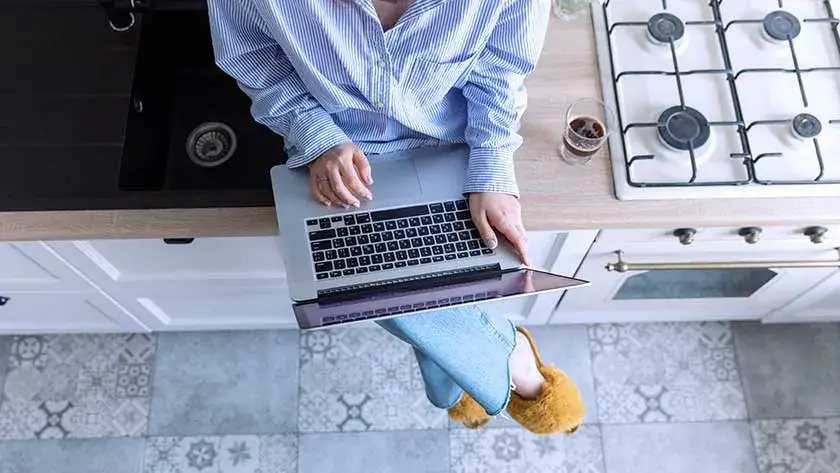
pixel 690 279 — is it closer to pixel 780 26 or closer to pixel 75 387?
pixel 780 26

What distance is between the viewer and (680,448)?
167 centimetres

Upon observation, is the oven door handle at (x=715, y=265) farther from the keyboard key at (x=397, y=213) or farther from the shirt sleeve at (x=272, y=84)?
the shirt sleeve at (x=272, y=84)

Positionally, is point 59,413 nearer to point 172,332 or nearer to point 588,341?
point 172,332

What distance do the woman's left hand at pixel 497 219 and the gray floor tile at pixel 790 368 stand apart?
3.37 feet

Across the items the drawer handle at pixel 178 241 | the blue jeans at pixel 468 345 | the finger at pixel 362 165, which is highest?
the finger at pixel 362 165

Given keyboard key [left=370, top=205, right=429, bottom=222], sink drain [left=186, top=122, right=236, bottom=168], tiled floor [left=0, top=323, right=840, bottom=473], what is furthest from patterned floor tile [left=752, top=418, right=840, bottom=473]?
sink drain [left=186, top=122, right=236, bottom=168]

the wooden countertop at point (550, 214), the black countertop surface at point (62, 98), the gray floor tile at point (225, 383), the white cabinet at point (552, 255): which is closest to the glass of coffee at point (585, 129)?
the wooden countertop at point (550, 214)

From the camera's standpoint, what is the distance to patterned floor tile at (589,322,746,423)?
5.59 ft

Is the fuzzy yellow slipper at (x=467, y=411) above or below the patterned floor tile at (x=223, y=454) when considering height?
above

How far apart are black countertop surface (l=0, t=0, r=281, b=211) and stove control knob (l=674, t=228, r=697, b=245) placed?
922mm

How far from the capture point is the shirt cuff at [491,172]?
3.30 feet

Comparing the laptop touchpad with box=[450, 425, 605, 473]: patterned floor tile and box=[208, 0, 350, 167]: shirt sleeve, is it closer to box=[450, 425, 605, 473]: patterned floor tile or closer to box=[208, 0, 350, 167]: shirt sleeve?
box=[208, 0, 350, 167]: shirt sleeve

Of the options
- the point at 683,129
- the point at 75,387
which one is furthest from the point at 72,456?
the point at 683,129

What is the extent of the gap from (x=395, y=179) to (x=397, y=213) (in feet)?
0.21
